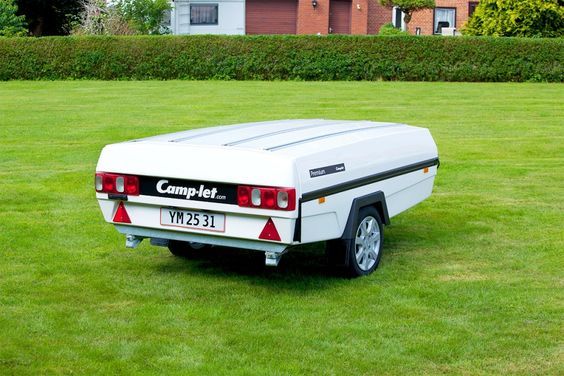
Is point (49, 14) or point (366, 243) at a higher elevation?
point (49, 14)

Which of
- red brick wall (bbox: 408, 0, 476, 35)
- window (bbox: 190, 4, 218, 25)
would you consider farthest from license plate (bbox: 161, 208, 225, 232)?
window (bbox: 190, 4, 218, 25)

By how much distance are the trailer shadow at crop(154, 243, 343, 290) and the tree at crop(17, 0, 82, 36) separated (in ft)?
120

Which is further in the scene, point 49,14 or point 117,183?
point 49,14

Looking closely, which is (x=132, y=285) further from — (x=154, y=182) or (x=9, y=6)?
(x=9, y=6)

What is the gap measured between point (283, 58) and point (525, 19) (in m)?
7.59

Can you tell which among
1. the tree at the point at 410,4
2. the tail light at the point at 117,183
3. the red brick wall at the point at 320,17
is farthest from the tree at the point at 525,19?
the tail light at the point at 117,183

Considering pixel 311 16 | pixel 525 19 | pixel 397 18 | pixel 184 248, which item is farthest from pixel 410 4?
pixel 184 248

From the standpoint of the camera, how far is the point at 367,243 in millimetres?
8148

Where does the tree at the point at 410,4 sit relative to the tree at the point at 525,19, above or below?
above

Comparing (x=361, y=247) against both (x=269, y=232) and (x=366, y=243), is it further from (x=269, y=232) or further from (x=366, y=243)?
(x=269, y=232)

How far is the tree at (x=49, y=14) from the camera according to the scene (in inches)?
Result: 1748

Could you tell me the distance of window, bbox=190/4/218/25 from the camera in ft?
150

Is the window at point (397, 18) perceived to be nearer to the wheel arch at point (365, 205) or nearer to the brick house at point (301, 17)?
the brick house at point (301, 17)

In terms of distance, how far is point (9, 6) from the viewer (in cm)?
3766
